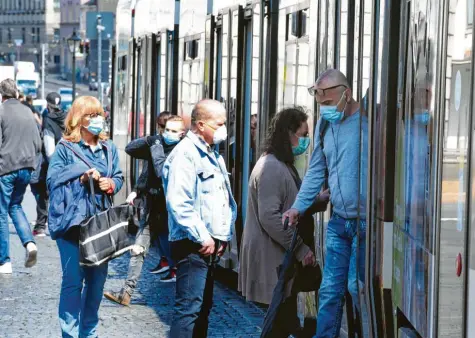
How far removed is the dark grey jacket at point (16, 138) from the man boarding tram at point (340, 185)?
20.5ft

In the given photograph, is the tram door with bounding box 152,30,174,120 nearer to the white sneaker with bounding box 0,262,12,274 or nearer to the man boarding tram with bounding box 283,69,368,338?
the white sneaker with bounding box 0,262,12,274

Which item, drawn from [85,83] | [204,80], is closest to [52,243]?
[204,80]

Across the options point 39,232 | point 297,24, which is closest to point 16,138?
point 39,232

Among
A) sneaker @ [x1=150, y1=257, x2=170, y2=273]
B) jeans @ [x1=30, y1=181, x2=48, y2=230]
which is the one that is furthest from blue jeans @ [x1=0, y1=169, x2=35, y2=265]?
jeans @ [x1=30, y1=181, x2=48, y2=230]

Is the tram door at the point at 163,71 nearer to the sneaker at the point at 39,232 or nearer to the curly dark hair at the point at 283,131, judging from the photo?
the sneaker at the point at 39,232

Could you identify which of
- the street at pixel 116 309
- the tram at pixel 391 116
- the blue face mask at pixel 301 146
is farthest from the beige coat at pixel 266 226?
the street at pixel 116 309

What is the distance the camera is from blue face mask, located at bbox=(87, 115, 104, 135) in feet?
Answer: 27.1

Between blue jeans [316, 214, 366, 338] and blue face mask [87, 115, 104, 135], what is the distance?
1609 mm

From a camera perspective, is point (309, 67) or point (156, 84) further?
point (156, 84)

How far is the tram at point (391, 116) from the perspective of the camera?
4574 mm

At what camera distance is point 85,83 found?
128m

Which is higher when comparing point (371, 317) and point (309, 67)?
point (309, 67)

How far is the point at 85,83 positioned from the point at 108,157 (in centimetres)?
12077

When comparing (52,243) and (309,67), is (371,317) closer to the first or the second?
(309,67)
